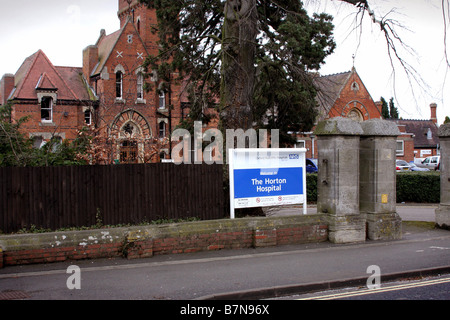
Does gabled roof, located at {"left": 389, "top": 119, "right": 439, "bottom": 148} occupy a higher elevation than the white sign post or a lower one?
Result: higher

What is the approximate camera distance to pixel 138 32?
3934 cm

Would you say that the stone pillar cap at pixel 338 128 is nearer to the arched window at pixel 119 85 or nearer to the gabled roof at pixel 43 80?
the gabled roof at pixel 43 80

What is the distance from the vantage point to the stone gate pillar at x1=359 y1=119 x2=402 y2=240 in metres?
11.5

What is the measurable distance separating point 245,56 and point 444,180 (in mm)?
7067

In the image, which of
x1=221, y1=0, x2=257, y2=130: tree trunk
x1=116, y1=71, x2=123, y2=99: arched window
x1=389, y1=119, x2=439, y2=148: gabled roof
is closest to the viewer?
x1=221, y1=0, x2=257, y2=130: tree trunk

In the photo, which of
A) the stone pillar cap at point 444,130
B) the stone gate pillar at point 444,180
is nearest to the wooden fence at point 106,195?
the stone gate pillar at point 444,180

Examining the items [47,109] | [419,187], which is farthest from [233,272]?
[47,109]

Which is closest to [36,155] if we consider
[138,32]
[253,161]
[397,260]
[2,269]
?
[2,269]

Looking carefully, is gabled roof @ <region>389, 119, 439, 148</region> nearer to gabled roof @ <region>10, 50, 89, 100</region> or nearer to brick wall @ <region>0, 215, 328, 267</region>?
gabled roof @ <region>10, 50, 89, 100</region>

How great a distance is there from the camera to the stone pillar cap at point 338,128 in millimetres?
10789

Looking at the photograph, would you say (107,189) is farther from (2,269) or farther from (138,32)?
(138,32)

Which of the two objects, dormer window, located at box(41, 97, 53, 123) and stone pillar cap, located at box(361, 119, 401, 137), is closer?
stone pillar cap, located at box(361, 119, 401, 137)

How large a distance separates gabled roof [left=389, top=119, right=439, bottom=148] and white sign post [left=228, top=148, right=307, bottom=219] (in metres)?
56.6

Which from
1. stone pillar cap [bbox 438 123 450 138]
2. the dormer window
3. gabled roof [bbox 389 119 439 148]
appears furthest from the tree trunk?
gabled roof [bbox 389 119 439 148]
